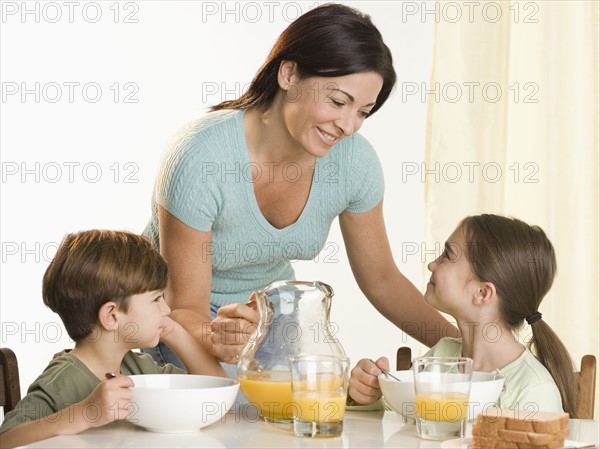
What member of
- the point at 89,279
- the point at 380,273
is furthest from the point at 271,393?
the point at 380,273

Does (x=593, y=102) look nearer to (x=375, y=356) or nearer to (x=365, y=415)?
(x=375, y=356)

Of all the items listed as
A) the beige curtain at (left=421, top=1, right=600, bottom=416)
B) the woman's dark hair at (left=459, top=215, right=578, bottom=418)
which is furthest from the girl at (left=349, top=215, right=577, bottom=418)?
the beige curtain at (left=421, top=1, right=600, bottom=416)

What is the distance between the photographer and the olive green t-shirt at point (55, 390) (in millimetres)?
1229

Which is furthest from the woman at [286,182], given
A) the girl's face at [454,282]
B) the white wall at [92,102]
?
the white wall at [92,102]

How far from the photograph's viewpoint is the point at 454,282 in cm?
164

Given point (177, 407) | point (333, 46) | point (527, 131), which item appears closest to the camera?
point (177, 407)

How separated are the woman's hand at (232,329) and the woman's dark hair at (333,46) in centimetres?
52

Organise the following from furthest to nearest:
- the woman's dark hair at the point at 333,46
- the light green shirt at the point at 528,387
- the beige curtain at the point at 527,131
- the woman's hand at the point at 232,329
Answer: the beige curtain at the point at 527,131, the woman's dark hair at the point at 333,46, the woman's hand at the point at 232,329, the light green shirt at the point at 528,387

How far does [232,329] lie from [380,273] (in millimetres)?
630

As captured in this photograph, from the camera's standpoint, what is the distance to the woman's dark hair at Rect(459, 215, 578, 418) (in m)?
1.59

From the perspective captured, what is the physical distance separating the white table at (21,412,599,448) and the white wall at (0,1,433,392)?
1.78 meters

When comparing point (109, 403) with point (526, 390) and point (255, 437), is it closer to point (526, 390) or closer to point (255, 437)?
point (255, 437)

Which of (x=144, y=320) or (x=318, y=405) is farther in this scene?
(x=144, y=320)

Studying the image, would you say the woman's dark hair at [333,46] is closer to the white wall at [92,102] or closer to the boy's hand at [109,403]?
the boy's hand at [109,403]
